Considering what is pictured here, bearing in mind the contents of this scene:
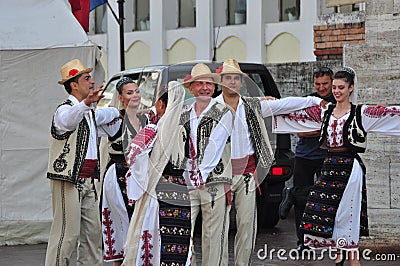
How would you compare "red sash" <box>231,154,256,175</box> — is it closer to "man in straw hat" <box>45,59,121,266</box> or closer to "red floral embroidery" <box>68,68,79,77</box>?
"man in straw hat" <box>45,59,121,266</box>

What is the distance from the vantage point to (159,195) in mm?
7492

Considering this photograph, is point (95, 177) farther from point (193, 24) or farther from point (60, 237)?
point (193, 24)

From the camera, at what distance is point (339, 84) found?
323 inches

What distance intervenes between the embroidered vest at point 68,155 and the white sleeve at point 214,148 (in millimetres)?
1063

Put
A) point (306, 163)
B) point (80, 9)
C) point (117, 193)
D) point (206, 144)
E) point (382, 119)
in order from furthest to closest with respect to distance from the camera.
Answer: point (80, 9) < point (306, 163) < point (117, 193) < point (382, 119) < point (206, 144)

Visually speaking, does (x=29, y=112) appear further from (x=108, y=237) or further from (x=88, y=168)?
(x=88, y=168)

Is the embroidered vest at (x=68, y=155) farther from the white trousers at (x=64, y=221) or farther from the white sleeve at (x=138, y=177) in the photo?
the white sleeve at (x=138, y=177)

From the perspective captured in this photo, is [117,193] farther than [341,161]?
Yes

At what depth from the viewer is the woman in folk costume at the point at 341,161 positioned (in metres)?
8.09

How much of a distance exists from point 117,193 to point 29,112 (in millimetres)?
2969

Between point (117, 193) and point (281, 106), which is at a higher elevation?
point (281, 106)

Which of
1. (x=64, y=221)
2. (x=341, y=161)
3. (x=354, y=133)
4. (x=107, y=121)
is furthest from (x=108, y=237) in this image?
(x=354, y=133)

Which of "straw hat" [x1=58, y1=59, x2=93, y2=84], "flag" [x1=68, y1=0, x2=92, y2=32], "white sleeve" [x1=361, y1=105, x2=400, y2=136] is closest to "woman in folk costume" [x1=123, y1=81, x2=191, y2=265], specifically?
"straw hat" [x1=58, y1=59, x2=93, y2=84]

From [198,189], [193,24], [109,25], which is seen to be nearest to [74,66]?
[198,189]
